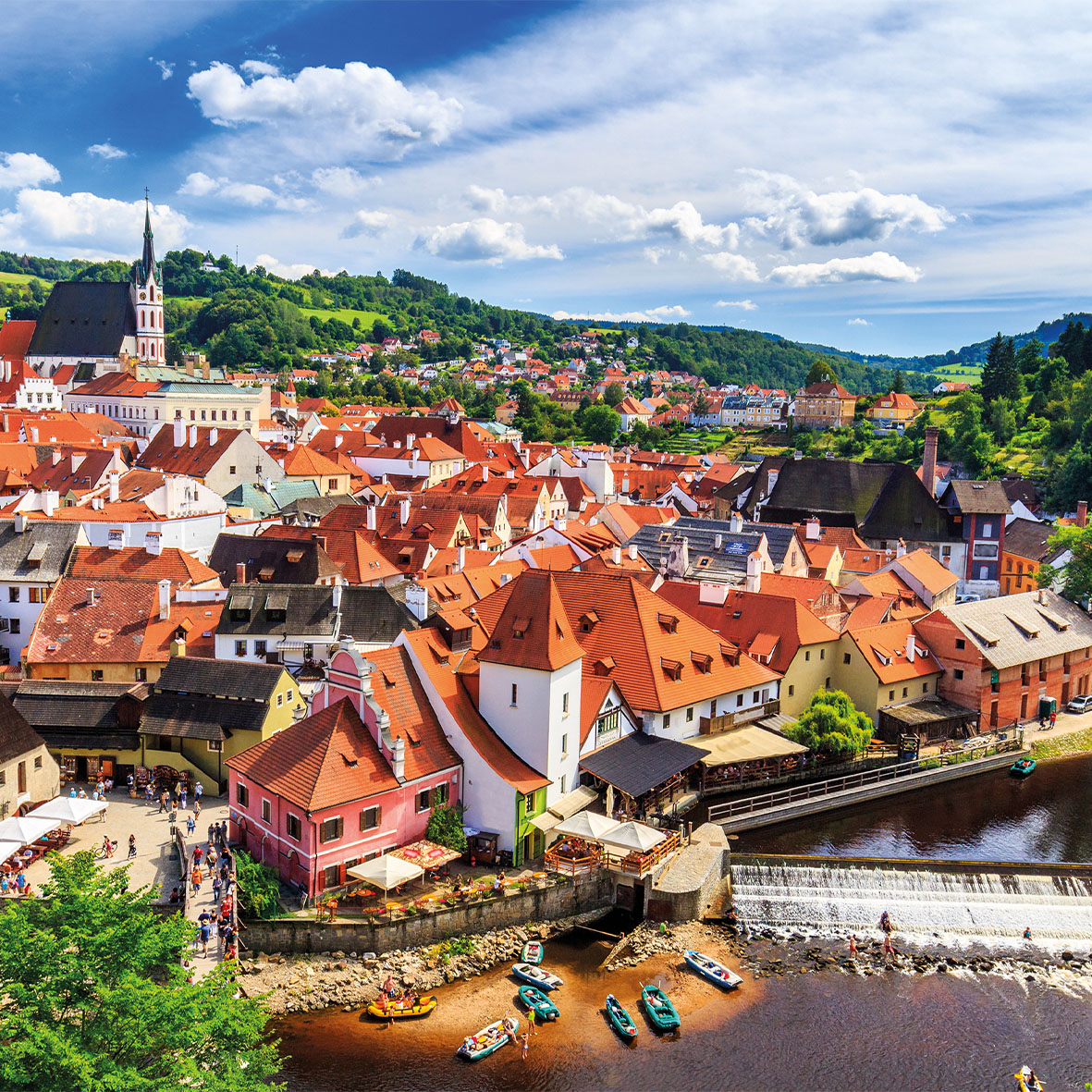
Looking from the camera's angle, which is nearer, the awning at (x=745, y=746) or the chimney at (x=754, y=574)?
the awning at (x=745, y=746)

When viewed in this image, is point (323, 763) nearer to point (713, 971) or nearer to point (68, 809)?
point (68, 809)

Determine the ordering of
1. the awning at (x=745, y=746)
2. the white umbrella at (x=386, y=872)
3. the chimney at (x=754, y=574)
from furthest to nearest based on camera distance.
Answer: the chimney at (x=754, y=574), the awning at (x=745, y=746), the white umbrella at (x=386, y=872)

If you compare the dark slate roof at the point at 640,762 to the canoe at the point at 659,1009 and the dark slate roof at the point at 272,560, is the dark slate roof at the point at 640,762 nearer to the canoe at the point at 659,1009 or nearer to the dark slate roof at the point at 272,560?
the canoe at the point at 659,1009

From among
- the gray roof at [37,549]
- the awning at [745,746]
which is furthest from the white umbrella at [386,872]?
the gray roof at [37,549]

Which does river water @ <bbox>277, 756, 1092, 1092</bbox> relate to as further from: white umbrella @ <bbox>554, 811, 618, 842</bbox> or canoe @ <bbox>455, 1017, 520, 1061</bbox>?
white umbrella @ <bbox>554, 811, 618, 842</bbox>

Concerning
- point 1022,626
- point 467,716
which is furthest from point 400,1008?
point 1022,626

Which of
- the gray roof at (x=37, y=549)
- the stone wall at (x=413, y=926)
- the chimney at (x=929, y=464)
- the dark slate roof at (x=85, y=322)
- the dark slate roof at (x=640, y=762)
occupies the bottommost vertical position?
the stone wall at (x=413, y=926)

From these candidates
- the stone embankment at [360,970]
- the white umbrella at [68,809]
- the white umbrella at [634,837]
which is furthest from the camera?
the white umbrella at [68,809]
